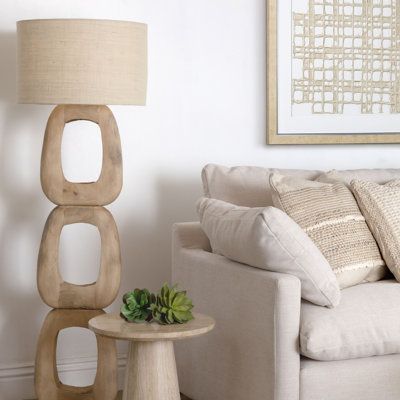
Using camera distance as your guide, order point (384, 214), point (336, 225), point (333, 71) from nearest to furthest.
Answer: point (336, 225), point (384, 214), point (333, 71)

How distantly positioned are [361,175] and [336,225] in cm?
56

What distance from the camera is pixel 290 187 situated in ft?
11.9

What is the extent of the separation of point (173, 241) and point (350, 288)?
0.81 metres

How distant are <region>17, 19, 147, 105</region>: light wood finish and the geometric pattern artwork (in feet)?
3.77

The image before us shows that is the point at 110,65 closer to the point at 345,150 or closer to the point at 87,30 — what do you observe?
the point at 87,30

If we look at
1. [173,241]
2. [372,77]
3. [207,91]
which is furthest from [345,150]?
[173,241]

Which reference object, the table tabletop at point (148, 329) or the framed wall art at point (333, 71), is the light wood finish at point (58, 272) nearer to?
the table tabletop at point (148, 329)

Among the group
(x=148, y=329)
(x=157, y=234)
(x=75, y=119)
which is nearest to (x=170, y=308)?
(x=148, y=329)

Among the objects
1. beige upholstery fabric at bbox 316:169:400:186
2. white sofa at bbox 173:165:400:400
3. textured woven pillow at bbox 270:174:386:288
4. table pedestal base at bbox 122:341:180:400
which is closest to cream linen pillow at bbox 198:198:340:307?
white sofa at bbox 173:165:400:400

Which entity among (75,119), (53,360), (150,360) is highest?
(75,119)

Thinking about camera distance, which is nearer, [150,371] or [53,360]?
[150,371]

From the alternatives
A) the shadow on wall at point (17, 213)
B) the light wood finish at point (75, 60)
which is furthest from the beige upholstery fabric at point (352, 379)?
the shadow on wall at point (17, 213)

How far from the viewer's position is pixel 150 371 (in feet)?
10.6

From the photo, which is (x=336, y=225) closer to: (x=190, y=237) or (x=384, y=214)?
(x=384, y=214)
